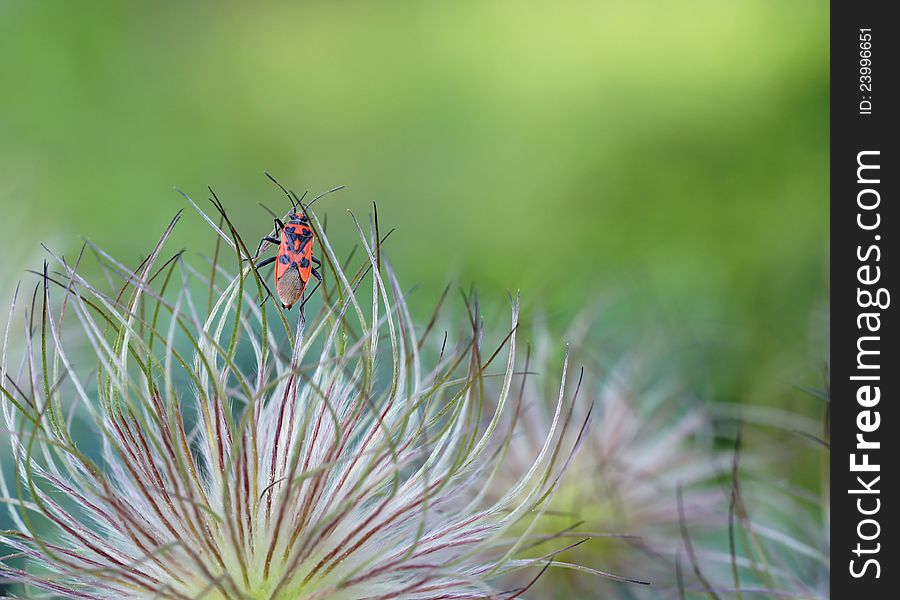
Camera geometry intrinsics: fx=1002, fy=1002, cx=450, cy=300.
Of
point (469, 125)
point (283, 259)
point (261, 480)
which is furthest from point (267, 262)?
point (469, 125)

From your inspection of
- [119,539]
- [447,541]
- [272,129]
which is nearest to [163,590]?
[119,539]
